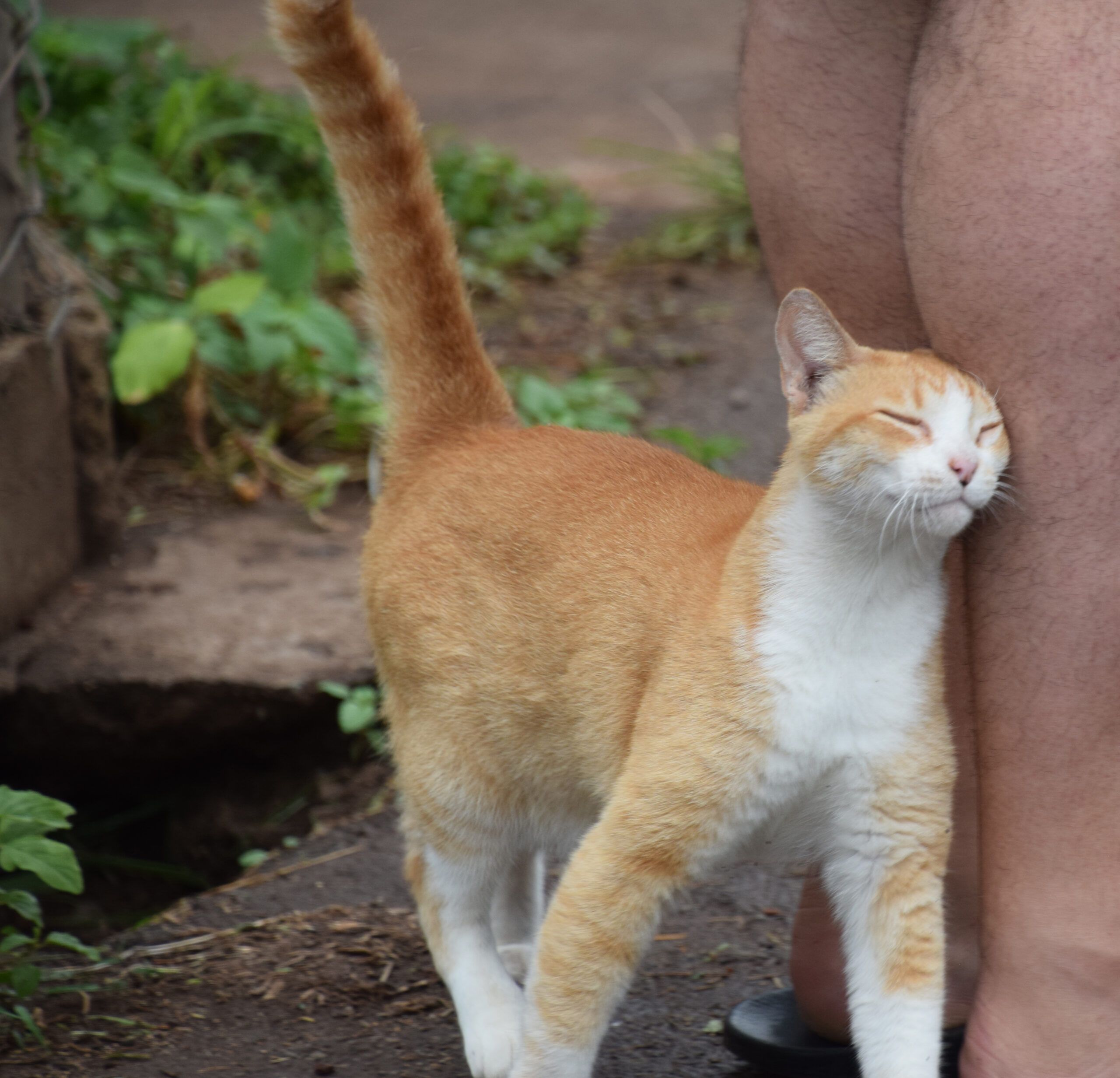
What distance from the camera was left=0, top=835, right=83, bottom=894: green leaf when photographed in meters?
1.87

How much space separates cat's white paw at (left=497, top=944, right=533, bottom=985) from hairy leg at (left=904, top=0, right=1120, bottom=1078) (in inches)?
27.9

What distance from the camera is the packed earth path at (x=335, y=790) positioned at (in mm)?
2000

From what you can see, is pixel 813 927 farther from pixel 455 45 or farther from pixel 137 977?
pixel 455 45

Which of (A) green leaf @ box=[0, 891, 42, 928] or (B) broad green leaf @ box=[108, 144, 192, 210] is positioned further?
(B) broad green leaf @ box=[108, 144, 192, 210]

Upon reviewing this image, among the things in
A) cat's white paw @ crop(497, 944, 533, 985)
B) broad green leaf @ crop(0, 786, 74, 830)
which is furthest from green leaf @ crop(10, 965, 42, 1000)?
cat's white paw @ crop(497, 944, 533, 985)

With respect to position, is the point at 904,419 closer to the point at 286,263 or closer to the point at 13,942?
the point at 13,942

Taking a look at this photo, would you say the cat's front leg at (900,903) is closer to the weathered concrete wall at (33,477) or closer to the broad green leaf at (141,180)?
the weathered concrete wall at (33,477)

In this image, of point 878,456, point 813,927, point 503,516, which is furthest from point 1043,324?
point 813,927

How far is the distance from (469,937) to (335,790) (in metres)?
0.93

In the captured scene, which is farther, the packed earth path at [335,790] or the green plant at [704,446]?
the green plant at [704,446]

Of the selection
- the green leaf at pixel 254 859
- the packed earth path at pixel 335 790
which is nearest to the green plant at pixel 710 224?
the packed earth path at pixel 335 790

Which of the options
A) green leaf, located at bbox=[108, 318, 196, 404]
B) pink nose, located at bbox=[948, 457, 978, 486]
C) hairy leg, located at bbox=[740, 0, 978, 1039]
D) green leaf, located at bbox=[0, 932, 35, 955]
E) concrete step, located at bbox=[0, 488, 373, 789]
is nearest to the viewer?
pink nose, located at bbox=[948, 457, 978, 486]

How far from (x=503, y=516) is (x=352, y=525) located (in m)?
1.59

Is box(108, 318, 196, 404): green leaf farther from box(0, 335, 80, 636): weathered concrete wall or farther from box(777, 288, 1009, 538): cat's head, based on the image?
box(777, 288, 1009, 538): cat's head
